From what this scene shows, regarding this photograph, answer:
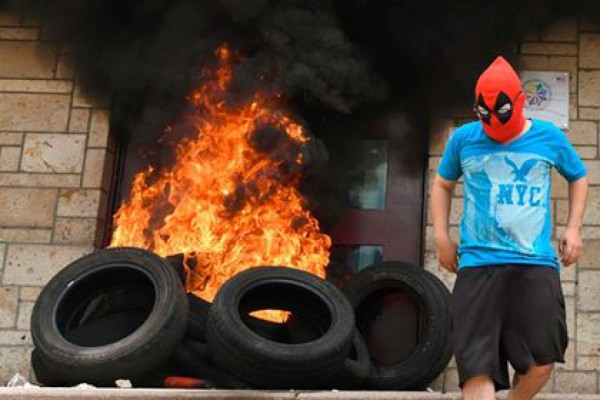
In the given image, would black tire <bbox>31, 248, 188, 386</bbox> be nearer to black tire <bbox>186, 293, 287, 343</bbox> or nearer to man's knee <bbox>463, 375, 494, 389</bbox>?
black tire <bbox>186, 293, 287, 343</bbox>

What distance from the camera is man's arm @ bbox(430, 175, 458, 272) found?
11.6ft

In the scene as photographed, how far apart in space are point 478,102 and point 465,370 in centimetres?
122

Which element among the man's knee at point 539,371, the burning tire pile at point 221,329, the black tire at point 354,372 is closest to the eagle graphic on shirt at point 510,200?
the man's knee at point 539,371

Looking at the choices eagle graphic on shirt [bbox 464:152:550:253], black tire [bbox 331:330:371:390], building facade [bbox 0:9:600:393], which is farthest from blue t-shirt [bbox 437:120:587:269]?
building facade [bbox 0:9:600:393]

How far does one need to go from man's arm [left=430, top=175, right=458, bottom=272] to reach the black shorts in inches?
7.8

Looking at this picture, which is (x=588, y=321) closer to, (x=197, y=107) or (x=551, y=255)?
(x=551, y=255)

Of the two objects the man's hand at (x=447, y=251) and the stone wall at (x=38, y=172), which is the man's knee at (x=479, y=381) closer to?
the man's hand at (x=447, y=251)

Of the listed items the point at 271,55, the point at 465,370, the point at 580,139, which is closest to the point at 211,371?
the point at 465,370

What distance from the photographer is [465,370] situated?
3.29 metres

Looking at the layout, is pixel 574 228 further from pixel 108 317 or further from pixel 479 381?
pixel 108 317

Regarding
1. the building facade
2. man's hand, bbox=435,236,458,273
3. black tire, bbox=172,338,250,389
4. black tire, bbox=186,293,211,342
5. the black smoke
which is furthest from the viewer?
the black smoke

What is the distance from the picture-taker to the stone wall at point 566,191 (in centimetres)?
597

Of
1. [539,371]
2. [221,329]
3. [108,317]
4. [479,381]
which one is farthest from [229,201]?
[539,371]

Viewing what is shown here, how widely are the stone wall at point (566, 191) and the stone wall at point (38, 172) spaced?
3.03 meters
